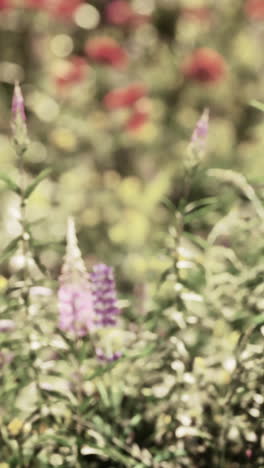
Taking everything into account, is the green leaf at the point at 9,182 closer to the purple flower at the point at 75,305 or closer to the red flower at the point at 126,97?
the purple flower at the point at 75,305

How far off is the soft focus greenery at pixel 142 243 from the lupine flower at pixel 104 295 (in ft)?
0.27

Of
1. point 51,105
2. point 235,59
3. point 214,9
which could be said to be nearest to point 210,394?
point 51,105

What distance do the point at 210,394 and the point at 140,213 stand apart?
1.57 meters

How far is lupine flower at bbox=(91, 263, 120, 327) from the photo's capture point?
4.26ft

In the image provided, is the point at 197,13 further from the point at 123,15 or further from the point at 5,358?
the point at 5,358

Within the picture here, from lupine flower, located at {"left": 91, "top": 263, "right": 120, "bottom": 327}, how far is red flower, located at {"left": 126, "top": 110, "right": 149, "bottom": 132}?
2.12 m

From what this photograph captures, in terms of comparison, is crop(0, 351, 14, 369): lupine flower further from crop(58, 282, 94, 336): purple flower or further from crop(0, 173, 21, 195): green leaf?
crop(0, 173, 21, 195): green leaf

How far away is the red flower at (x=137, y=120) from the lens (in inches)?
132

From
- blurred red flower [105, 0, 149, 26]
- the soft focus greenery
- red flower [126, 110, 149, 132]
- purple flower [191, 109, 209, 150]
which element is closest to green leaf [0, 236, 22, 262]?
the soft focus greenery

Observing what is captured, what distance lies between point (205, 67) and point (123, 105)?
54 cm

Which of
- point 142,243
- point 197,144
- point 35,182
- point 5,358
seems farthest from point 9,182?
point 142,243

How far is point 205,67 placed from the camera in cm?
352

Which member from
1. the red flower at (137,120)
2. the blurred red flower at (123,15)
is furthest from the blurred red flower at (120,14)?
the red flower at (137,120)

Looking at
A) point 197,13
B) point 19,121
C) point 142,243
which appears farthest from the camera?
point 197,13
